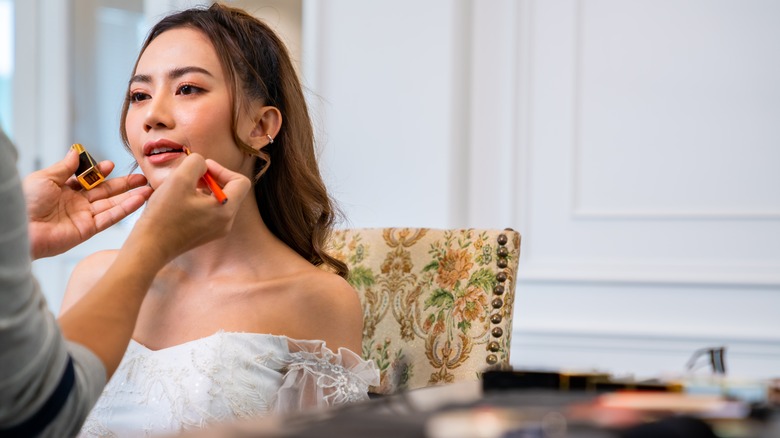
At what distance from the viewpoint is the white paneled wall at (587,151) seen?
7.50ft

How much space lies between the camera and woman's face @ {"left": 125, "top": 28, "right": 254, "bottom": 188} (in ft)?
4.77

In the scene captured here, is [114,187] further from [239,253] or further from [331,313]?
[331,313]

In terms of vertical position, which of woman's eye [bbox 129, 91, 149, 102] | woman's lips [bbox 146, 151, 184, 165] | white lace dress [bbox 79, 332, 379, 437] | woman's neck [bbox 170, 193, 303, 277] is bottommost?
white lace dress [bbox 79, 332, 379, 437]

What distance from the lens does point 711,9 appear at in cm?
233

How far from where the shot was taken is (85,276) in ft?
5.36

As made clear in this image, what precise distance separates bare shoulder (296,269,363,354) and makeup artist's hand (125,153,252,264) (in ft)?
1.35

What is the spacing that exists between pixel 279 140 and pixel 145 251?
71 cm

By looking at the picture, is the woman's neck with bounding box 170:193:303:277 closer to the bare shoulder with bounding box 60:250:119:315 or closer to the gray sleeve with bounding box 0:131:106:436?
the bare shoulder with bounding box 60:250:119:315

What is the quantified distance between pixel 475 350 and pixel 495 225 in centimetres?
104

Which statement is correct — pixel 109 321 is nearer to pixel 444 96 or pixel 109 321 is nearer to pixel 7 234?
pixel 7 234

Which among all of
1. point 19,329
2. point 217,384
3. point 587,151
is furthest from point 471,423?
point 587,151

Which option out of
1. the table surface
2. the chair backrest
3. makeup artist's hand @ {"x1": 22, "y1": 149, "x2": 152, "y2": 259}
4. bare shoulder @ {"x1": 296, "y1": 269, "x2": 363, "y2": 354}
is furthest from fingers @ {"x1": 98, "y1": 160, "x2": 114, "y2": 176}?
the table surface

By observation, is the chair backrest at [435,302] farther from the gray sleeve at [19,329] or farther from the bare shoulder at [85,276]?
the gray sleeve at [19,329]

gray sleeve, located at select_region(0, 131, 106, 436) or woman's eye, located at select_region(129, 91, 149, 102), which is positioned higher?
woman's eye, located at select_region(129, 91, 149, 102)
